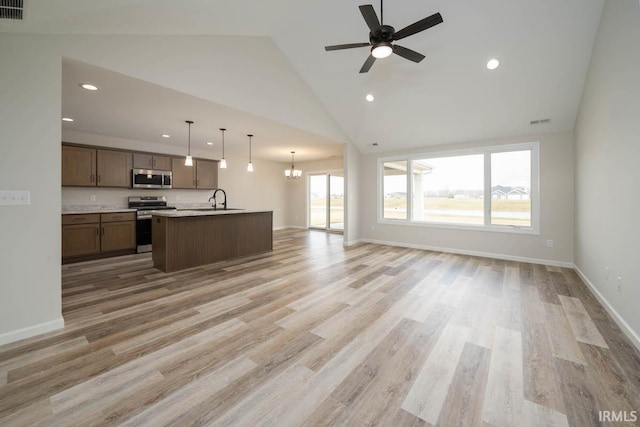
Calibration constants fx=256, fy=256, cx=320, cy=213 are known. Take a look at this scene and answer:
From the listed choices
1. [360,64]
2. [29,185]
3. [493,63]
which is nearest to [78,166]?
[29,185]

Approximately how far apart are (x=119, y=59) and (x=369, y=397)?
3.94 metres

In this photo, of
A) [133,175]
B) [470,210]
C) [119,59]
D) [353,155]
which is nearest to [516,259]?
[470,210]

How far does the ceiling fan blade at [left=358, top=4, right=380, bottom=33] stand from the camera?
2356mm

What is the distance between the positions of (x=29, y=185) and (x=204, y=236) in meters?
2.52

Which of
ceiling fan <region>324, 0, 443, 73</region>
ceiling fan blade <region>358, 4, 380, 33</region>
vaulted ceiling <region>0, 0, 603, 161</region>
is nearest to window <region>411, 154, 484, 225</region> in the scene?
vaulted ceiling <region>0, 0, 603, 161</region>

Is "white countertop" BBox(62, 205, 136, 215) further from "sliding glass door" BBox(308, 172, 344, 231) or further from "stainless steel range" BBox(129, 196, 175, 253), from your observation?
"sliding glass door" BBox(308, 172, 344, 231)

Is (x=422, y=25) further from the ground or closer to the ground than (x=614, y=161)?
further from the ground

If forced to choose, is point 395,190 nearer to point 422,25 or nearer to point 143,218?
point 422,25

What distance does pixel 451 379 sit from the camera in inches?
68.9

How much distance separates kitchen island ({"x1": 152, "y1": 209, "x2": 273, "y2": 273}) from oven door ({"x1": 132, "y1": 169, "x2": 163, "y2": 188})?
1.85 metres

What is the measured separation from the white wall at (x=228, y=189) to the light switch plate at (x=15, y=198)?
378 centimetres

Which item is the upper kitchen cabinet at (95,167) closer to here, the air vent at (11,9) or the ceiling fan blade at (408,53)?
the air vent at (11,9)

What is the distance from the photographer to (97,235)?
5008 mm

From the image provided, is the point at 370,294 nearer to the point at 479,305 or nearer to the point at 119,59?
the point at 479,305
